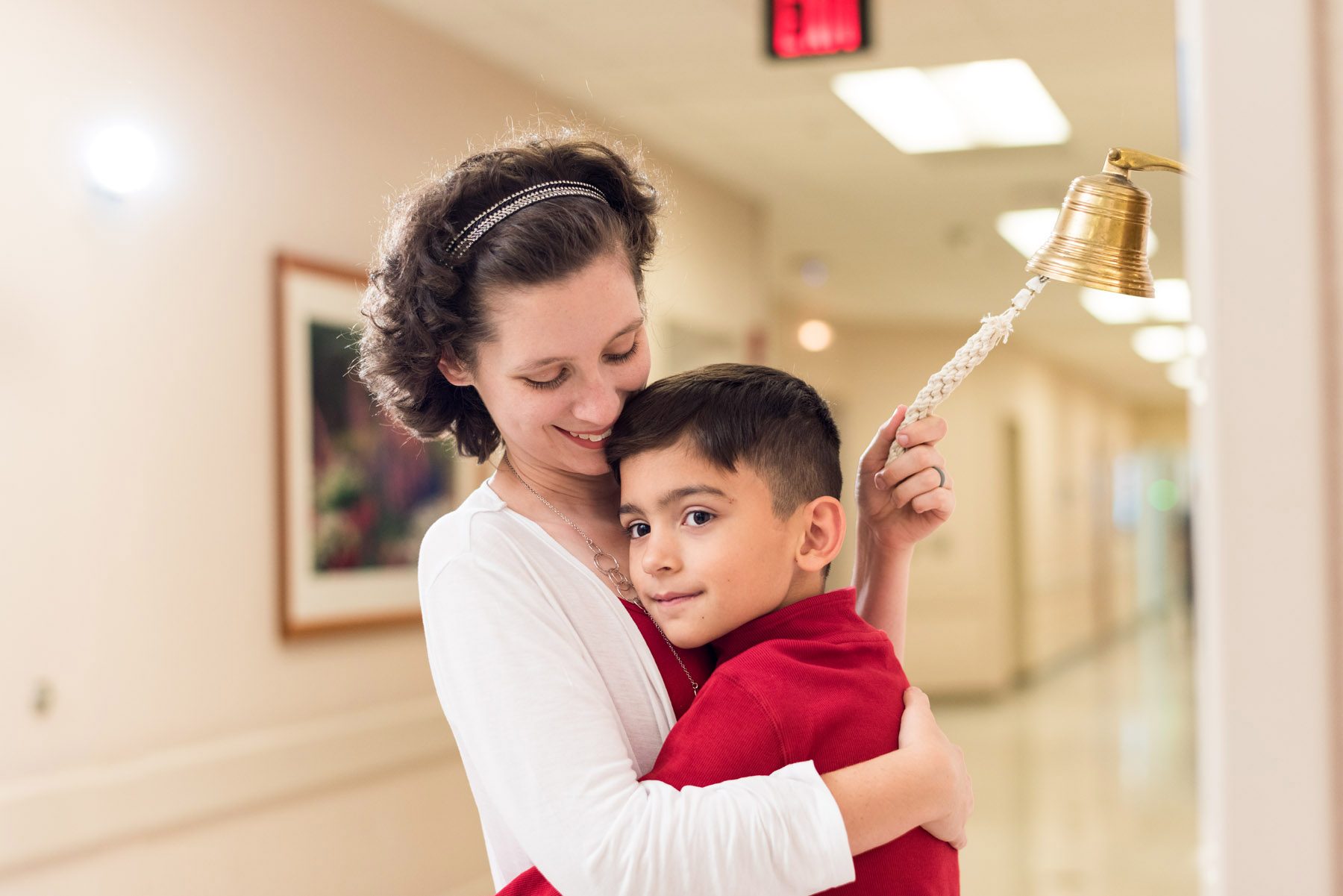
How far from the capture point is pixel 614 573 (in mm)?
1285

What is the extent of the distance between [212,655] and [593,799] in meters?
2.74

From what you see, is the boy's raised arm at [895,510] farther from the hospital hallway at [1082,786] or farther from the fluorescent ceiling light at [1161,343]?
the fluorescent ceiling light at [1161,343]

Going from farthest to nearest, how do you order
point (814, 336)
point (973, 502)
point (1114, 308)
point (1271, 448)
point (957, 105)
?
point (973, 502) → point (1114, 308) → point (814, 336) → point (957, 105) → point (1271, 448)

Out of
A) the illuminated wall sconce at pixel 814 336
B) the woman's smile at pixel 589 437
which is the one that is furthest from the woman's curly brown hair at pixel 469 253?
the illuminated wall sconce at pixel 814 336

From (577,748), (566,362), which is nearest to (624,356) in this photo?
(566,362)

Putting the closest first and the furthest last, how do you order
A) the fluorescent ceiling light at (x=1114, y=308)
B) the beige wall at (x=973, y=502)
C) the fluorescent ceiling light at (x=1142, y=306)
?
the fluorescent ceiling light at (x=1142, y=306)
the fluorescent ceiling light at (x=1114, y=308)
the beige wall at (x=973, y=502)

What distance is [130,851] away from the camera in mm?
3211

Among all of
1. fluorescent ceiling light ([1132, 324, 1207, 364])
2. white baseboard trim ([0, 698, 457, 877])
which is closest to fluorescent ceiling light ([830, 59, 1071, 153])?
white baseboard trim ([0, 698, 457, 877])

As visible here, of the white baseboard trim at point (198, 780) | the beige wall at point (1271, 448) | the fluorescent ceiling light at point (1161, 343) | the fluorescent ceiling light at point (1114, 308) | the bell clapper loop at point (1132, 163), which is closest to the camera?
the beige wall at point (1271, 448)

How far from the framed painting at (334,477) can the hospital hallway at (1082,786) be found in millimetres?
2740

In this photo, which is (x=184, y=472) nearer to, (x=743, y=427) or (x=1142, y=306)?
(x=743, y=427)

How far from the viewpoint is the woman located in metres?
0.99

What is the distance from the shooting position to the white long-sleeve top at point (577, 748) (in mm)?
972

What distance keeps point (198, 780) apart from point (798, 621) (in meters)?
2.65
